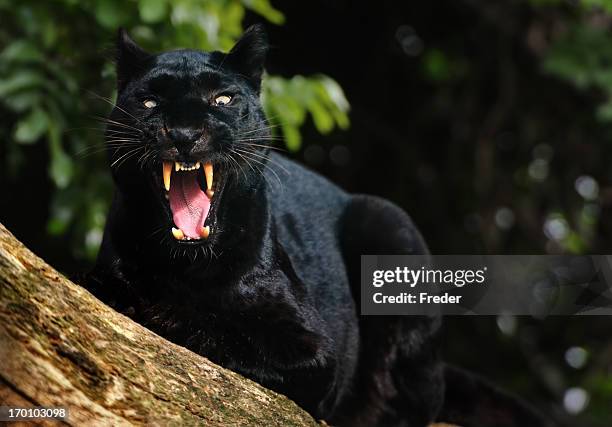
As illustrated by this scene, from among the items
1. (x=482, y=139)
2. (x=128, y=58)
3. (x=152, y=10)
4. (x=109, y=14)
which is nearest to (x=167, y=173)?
(x=128, y=58)

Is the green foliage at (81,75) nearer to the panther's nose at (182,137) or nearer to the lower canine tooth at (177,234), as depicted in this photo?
the panther's nose at (182,137)

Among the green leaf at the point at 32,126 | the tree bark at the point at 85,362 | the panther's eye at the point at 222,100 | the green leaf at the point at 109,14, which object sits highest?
the green leaf at the point at 109,14

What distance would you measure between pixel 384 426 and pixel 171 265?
1407 millimetres

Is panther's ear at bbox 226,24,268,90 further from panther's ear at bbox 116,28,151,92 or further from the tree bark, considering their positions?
the tree bark

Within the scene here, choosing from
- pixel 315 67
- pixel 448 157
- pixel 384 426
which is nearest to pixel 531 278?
pixel 448 157

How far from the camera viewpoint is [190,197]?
268cm

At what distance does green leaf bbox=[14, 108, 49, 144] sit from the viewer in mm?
4465

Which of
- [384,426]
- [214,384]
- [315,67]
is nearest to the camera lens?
[214,384]

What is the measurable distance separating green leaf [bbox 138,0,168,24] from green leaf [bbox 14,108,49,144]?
798 millimetres

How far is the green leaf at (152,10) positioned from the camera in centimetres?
399

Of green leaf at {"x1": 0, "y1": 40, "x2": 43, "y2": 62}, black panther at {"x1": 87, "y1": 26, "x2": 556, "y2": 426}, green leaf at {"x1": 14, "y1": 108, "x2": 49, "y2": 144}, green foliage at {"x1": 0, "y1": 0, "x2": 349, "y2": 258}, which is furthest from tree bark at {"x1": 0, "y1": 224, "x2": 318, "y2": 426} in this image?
green leaf at {"x1": 0, "y1": 40, "x2": 43, "y2": 62}

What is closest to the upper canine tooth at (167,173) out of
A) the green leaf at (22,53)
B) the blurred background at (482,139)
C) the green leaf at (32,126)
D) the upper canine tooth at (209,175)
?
the upper canine tooth at (209,175)

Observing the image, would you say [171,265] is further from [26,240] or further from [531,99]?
[531,99]

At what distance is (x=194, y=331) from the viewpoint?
2.81 meters
